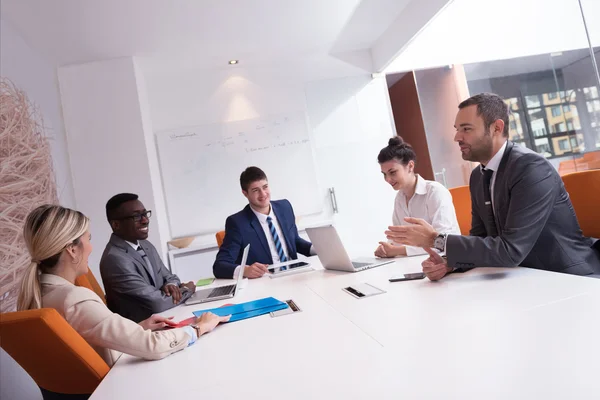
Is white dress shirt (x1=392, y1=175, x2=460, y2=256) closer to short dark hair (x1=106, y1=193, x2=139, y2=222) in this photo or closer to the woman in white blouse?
the woman in white blouse

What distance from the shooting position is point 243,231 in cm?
340

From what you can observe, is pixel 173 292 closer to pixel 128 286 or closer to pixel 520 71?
pixel 128 286

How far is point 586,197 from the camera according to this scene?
214 centimetres

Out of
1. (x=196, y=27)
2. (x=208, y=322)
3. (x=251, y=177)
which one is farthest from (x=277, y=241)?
(x=196, y=27)

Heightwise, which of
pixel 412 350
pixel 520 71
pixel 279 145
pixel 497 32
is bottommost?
pixel 412 350

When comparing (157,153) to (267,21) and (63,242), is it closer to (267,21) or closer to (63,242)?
(267,21)

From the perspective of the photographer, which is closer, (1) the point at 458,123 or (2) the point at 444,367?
(2) the point at 444,367

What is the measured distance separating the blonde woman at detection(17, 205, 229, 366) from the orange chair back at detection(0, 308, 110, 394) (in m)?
0.09

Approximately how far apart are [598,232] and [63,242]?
7.17ft

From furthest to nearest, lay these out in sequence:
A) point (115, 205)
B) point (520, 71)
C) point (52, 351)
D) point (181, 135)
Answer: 1. point (181, 135)
2. point (520, 71)
3. point (115, 205)
4. point (52, 351)

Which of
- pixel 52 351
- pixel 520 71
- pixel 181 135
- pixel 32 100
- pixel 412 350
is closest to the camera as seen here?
pixel 412 350

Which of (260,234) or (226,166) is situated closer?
(260,234)

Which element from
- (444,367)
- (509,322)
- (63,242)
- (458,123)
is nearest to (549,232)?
(458,123)

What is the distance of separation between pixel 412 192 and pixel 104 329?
2.16m
